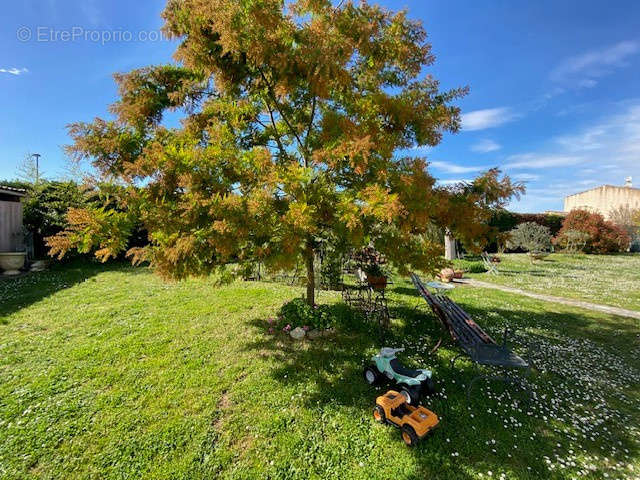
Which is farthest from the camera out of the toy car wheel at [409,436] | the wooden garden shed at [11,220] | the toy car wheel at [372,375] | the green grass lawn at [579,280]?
the wooden garden shed at [11,220]

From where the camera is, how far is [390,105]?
158 inches

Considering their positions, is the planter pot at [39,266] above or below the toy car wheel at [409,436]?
above

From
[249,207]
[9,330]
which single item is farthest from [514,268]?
[9,330]

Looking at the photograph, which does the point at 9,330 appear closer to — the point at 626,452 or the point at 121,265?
the point at 121,265

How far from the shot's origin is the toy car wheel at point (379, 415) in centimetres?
323

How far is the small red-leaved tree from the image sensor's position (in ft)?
69.7

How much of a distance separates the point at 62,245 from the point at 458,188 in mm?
4775

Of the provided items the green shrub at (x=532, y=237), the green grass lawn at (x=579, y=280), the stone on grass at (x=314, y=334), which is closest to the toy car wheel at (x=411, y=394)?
the stone on grass at (x=314, y=334)

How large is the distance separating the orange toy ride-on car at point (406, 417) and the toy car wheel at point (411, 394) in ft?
0.40

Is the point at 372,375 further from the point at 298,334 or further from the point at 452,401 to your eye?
the point at 298,334

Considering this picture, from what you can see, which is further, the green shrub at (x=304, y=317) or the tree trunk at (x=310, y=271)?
the green shrub at (x=304, y=317)

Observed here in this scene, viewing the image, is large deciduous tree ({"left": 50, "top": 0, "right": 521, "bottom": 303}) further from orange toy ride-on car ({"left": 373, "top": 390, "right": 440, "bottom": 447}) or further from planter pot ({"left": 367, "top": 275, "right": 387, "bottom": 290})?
planter pot ({"left": 367, "top": 275, "right": 387, "bottom": 290})

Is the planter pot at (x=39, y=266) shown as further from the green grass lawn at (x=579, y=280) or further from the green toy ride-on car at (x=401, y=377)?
the green grass lawn at (x=579, y=280)

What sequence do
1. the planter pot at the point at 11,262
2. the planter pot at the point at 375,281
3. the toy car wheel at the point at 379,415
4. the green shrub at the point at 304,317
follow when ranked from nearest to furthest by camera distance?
the toy car wheel at the point at 379,415 → the green shrub at the point at 304,317 → the planter pot at the point at 375,281 → the planter pot at the point at 11,262
